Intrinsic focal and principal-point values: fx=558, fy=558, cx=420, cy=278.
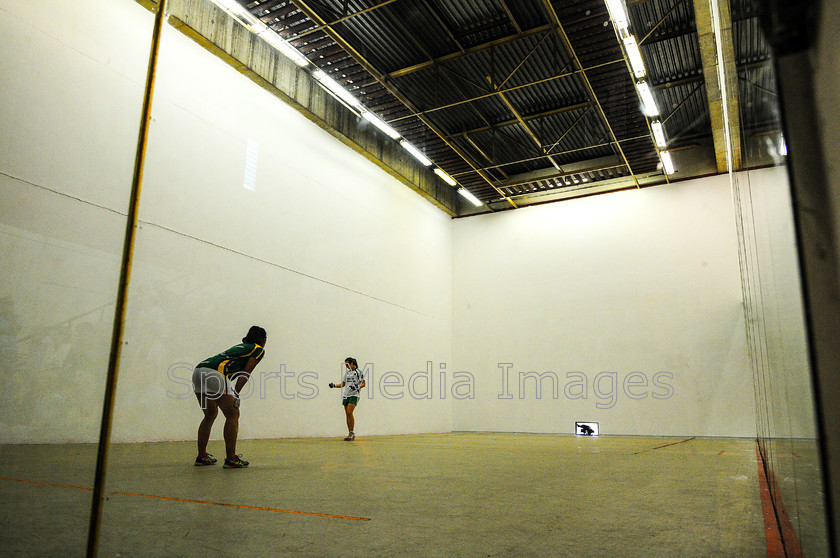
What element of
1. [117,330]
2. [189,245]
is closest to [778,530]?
[117,330]

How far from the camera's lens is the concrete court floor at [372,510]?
194 cm

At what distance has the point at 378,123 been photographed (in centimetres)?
1215

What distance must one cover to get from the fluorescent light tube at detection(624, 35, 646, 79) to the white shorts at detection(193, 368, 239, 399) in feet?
26.7

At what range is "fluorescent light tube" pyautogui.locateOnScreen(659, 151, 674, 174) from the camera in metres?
13.0

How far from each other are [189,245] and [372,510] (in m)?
6.76

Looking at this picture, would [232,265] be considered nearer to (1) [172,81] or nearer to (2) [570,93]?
(1) [172,81]

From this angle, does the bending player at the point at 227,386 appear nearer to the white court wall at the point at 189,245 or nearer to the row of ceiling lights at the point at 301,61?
the white court wall at the point at 189,245

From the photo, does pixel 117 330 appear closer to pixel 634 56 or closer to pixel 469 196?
pixel 634 56

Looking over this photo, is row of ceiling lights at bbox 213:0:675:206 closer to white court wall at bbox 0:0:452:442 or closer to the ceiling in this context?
the ceiling

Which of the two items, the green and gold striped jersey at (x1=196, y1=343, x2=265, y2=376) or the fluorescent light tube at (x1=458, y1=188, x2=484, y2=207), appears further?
→ the fluorescent light tube at (x1=458, y1=188, x2=484, y2=207)

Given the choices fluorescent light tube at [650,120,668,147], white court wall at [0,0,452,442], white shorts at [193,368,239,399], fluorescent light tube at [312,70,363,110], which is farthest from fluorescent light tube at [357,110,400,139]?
white shorts at [193,368,239,399]

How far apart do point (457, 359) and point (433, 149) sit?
253 inches

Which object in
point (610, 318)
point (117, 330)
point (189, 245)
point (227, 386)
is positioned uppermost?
point (189, 245)

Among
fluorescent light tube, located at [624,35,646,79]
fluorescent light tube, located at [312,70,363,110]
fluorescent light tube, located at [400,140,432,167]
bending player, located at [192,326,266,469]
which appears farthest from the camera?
fluorescent light tube, located at [400,140,432,167]
